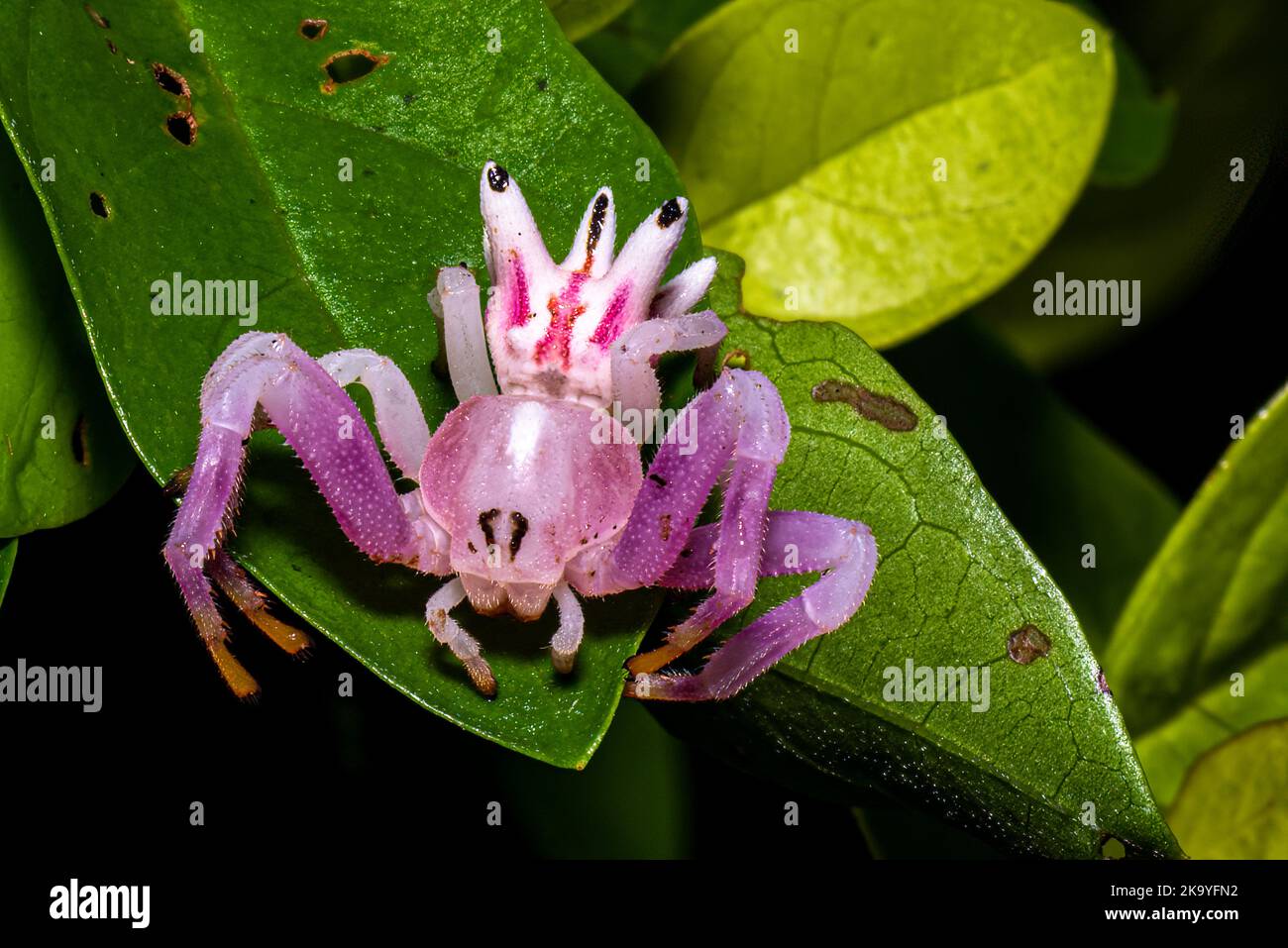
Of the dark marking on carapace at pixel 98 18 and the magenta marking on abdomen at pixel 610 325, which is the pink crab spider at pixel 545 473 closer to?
the magenta marking on abdomen at pixel 610 325

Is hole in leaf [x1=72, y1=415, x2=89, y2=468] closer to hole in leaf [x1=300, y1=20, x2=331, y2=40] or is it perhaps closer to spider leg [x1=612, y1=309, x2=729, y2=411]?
hole in leaf [x1=300, y1=20, x2=331, y2=40]

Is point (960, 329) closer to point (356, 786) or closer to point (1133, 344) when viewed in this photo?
point (1133, 344)

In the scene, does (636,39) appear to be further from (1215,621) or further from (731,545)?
(1215,621)

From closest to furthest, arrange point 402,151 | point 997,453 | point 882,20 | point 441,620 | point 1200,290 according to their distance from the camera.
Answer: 1. point 441,620
2. point 402,151
3. point 882,20
4. point 997,453
5. point 1200,290

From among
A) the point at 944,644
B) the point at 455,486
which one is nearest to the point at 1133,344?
the point at 944,644

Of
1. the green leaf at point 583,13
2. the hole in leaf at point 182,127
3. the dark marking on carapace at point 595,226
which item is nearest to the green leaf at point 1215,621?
the dark marking on carapace at point 595,226

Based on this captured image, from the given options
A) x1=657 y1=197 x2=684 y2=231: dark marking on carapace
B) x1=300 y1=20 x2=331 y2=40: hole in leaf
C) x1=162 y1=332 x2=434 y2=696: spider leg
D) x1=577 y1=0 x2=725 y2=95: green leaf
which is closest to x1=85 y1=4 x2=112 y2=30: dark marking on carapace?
x1=300 y1=20 x2=331 y2=40: hole in leaf

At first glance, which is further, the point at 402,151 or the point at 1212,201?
the point at 1212,201

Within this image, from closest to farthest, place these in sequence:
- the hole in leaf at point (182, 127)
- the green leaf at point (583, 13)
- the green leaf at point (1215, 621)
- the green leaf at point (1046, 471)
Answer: the hole in leaf at point (182, 127) → the green leaf at point (583, 13) → the green leaf at point (1215, 621) → the green leaf at point (1046, 471)
